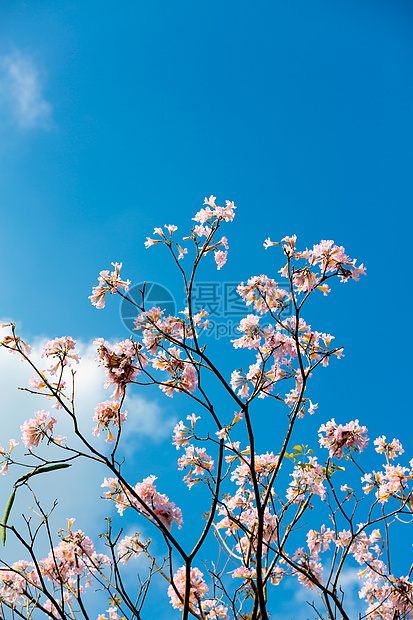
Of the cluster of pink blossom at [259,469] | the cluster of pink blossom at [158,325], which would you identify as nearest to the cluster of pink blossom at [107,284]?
the cluster of pink blossom at [158,325]

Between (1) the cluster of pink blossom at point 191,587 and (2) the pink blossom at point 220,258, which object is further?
(2) the pink blossom at point 220,258

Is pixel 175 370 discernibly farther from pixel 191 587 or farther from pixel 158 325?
pixel 191 587

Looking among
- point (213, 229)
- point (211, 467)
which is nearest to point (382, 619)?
point (211, 467)

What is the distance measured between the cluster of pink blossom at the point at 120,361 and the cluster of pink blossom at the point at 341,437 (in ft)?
4.51

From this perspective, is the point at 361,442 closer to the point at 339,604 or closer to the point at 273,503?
the point at 273,503

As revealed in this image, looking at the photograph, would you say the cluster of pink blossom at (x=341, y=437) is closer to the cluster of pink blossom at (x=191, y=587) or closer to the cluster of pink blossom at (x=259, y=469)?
the cluster of pink blossom at (x=259, y=469)

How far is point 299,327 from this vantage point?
113 inches

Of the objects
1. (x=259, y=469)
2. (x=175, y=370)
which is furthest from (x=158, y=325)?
(x=259, y=469)

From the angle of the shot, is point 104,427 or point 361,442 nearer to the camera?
point 104,427

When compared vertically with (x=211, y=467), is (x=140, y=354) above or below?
above

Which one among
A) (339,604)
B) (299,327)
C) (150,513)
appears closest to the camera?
(150,513)

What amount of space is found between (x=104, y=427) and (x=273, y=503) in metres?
1.25

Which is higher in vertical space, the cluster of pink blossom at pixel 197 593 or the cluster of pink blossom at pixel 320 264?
the cluster of pink blossom at pixel 320 264

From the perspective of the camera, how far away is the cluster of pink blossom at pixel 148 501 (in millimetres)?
2676
